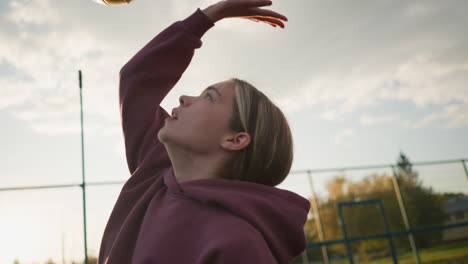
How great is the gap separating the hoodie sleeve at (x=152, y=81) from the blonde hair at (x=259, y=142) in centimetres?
35

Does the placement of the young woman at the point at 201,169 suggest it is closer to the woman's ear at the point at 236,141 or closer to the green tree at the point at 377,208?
the woman's ear at the point at 236,141

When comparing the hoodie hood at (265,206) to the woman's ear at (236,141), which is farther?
the woman's ear at (236,141)

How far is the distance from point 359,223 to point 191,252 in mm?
21900

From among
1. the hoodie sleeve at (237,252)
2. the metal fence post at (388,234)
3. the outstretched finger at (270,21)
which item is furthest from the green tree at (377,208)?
the hoodie sleeve at (237,252)

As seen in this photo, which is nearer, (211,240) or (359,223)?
(211,240)

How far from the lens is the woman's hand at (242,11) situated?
1.46m

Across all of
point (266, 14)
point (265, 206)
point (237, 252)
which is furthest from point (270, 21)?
point (237, 252)

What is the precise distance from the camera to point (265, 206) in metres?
1.06

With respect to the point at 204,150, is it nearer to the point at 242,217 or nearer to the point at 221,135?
the point at 221,135

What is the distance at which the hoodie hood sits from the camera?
39.3 inches

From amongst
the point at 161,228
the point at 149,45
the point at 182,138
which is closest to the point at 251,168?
the point at 182,138

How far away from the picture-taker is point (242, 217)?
0.98 m

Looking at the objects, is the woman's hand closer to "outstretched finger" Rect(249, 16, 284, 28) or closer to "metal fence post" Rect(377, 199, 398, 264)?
"outstretched finger" Rect(249, 16, 284, 28)

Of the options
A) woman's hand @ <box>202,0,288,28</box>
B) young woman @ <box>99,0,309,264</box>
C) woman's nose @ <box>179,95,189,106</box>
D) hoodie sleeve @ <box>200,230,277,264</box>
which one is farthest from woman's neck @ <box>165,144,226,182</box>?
woman's hand @ <box>202,0,288,28</box>
